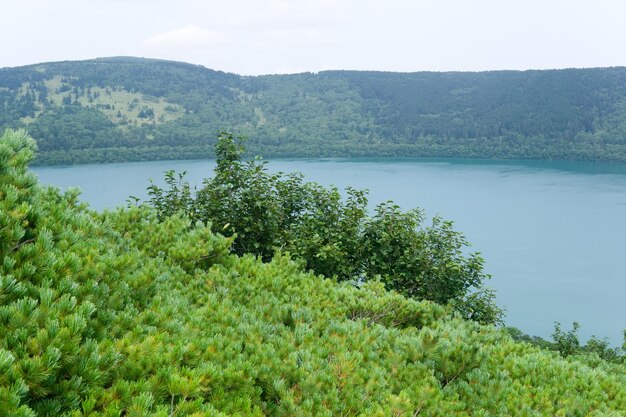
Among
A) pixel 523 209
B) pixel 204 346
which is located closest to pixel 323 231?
pixel 204 346

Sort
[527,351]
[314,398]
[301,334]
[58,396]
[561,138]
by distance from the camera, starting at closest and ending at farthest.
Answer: [58,396] → [314,398] → [301,334] → [527,351] → [561,138]

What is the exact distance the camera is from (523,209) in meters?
99.4

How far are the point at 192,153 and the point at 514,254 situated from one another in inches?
4675

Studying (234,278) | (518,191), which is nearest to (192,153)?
(518,191)

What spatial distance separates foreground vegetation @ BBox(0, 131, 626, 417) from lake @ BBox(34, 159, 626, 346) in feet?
39.7

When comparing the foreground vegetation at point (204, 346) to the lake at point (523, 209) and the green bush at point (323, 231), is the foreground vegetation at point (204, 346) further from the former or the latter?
the lake at point (523, 209)

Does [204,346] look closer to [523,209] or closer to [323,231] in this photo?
[323,231]

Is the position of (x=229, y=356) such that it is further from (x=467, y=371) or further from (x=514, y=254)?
(x=514, y=254)

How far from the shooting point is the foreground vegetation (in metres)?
3.77

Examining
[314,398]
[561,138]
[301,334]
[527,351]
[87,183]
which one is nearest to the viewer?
[314,398]

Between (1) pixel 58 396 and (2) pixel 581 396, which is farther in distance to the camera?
(2) pixel 581 396

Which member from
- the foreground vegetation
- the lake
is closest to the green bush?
the lake

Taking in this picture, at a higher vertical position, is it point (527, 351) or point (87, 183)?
point (527, 351)

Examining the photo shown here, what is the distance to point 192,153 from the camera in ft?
552
